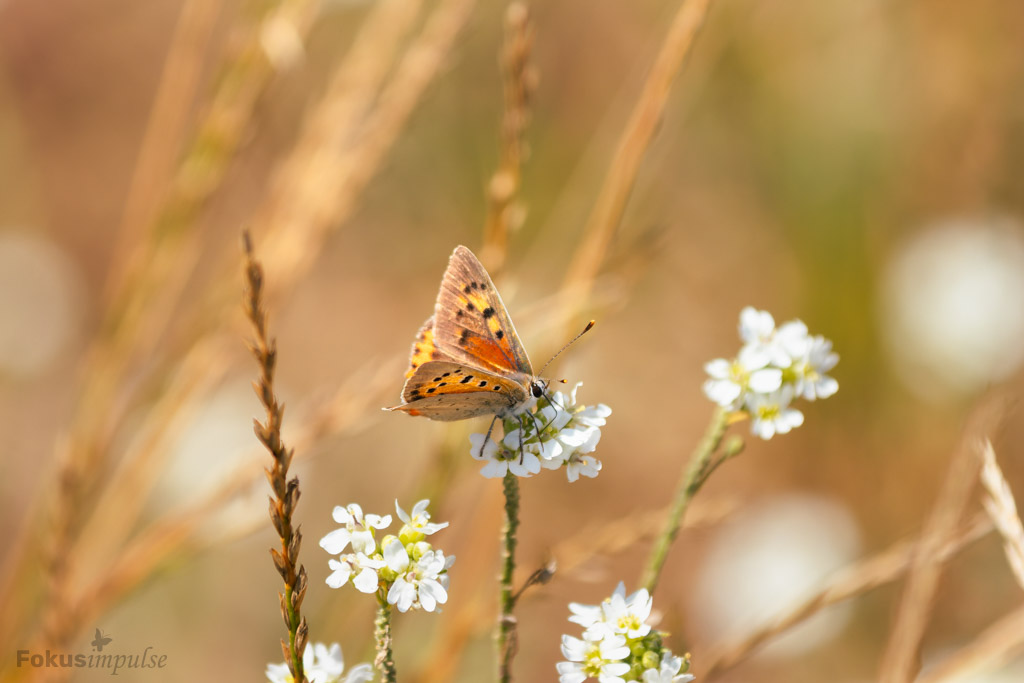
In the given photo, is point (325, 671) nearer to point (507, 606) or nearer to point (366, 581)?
point (366, 581)

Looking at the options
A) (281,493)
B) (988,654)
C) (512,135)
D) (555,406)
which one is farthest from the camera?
(512,135)

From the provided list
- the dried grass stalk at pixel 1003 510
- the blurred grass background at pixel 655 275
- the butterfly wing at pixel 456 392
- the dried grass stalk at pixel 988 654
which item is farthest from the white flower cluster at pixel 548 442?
the blurred grass background at pixel 655 275

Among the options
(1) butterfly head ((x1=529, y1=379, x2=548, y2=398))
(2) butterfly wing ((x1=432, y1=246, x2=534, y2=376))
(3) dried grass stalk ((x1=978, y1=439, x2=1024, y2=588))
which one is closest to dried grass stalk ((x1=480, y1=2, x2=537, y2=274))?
(2) butterfly wing ((x1=432, y1=246, x2=534, y2=376))

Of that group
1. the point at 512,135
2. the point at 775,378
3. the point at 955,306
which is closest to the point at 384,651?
the point at 775,378

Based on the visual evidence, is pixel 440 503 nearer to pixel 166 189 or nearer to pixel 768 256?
pixel 166 189

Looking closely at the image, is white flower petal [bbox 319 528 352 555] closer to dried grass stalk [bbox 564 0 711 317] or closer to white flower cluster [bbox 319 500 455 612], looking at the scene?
white flower cluster [bbox 319 500 455 612]

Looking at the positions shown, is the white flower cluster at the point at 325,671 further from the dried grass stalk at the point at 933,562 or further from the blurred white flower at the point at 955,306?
the blurred white flower at the point at 955,306

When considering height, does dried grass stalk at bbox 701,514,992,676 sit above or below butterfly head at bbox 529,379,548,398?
below
